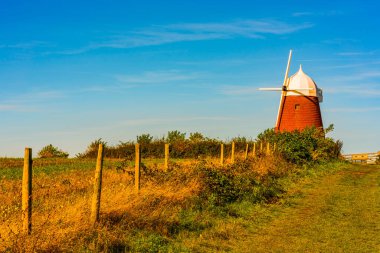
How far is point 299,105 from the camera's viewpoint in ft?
154

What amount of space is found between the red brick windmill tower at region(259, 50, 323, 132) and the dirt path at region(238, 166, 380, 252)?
27.3 meters

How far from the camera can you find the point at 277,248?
9.90 meters

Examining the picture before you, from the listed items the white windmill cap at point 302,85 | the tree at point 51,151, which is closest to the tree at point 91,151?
the tree at point 51,151

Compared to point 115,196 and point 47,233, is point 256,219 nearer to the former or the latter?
point 115,196

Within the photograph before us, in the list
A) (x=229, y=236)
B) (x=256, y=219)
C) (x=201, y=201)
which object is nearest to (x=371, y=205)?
(x=256, y=219)

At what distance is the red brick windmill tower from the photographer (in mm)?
45781

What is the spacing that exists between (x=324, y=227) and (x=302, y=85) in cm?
3791

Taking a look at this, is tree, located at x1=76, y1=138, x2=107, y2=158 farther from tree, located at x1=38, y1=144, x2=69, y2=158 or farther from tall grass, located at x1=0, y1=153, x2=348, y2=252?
tall grass, located at x1=0, y1=153, x2=348, y2=252

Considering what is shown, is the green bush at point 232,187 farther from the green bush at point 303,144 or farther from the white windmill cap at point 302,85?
the white windmill cap at point 302,85

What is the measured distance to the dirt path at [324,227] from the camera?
1009cm

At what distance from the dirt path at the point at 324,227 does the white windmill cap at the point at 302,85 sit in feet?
97.1

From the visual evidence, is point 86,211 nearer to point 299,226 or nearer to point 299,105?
point 299,226

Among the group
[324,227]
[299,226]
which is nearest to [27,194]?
[299,226]

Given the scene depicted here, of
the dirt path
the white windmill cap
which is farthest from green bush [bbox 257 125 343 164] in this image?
the dirt path
